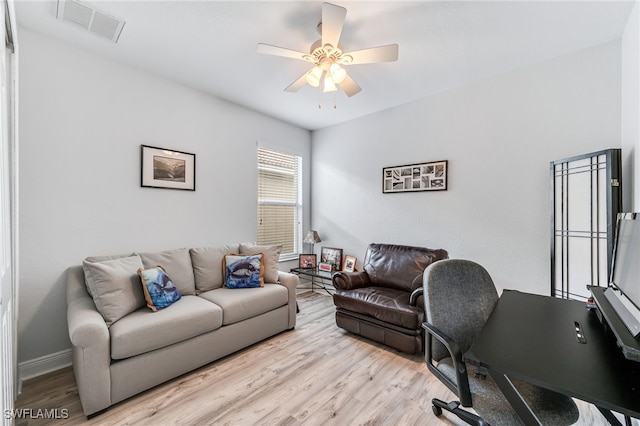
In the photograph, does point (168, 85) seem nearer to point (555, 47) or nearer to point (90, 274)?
point (90, 274)

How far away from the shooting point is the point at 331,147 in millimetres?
4484

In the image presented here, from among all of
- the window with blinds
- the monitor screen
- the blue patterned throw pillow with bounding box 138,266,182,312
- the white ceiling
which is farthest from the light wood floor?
the white ceiling

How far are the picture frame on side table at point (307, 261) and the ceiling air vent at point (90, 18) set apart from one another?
3360 millimetres

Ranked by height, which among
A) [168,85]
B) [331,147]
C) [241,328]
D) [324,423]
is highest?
[168,85]

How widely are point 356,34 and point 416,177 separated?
6.24 feet

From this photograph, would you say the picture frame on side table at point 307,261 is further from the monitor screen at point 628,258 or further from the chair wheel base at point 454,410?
the monitor screen at point 628,258

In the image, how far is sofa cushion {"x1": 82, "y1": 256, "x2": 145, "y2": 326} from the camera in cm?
203

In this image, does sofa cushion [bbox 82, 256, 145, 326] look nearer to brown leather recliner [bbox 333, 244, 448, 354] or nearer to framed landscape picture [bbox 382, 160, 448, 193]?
brown leather recliner [bbox 333, 244, 448, 354]

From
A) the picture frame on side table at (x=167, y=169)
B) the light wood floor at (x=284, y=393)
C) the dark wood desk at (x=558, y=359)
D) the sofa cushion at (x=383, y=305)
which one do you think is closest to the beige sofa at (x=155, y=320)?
the light wood floor at (x=284, y=393)

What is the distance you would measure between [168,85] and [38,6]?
43.2 inches

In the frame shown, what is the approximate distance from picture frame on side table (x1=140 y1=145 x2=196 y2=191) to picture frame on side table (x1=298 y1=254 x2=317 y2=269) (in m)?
1.95

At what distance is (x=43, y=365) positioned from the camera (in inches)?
88.0

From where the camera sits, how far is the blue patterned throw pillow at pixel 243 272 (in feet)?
9.54

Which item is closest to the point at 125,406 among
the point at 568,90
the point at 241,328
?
the point at 241,328
